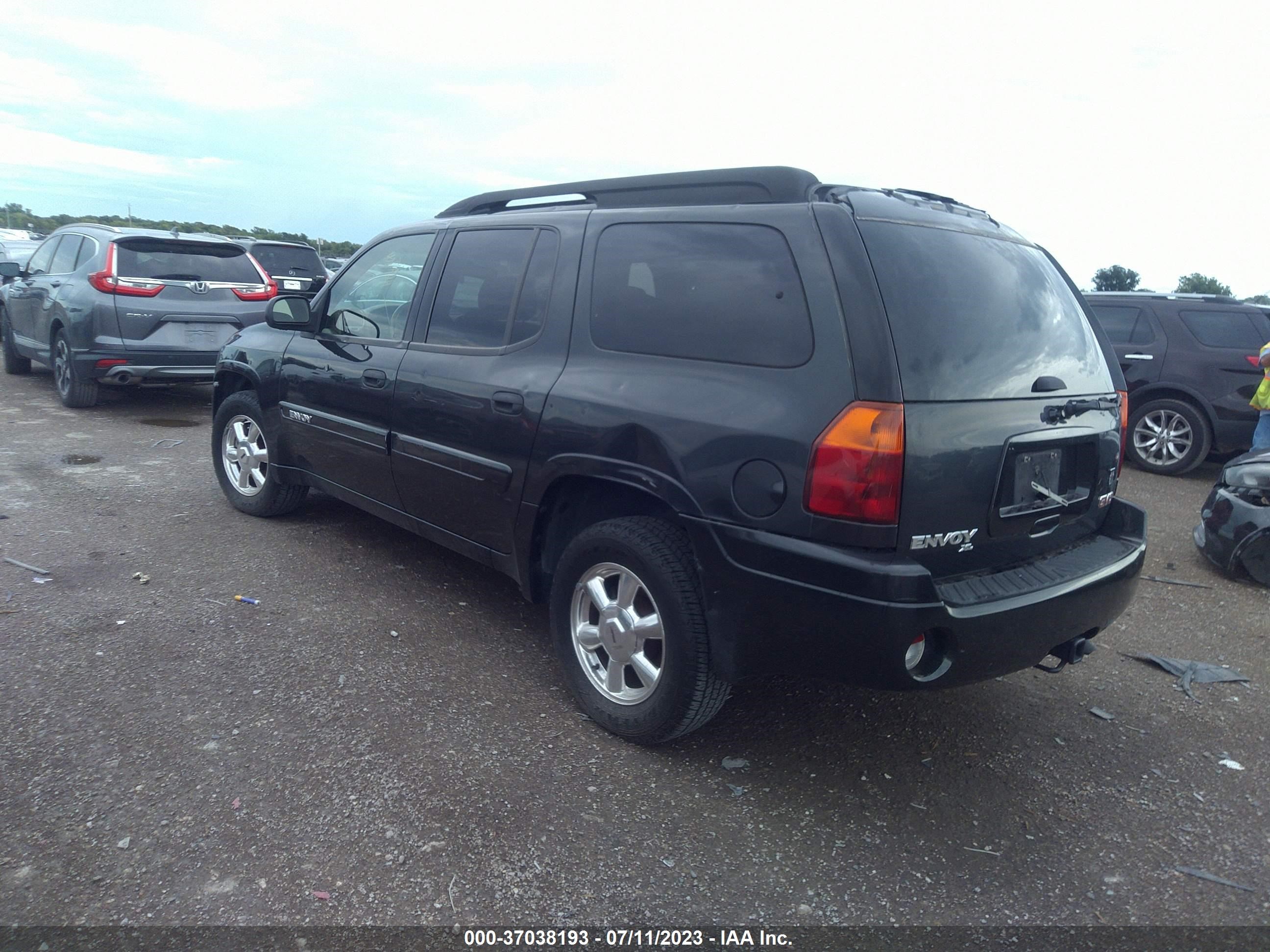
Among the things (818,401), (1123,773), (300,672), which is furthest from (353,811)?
(1123,773)

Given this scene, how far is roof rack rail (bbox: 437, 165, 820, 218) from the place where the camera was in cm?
308

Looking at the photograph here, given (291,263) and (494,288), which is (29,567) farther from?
(291,263)

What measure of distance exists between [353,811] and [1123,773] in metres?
2.67

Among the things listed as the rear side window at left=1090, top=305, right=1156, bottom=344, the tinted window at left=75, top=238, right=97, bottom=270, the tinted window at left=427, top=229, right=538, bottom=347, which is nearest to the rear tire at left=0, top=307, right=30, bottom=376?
the tinted window at left=75, top=238, right=97, bottom=270

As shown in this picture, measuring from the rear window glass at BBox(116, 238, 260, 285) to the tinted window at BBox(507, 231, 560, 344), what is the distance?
688 cm

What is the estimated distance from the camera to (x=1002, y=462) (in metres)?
2.82

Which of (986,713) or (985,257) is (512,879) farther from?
(985,257)

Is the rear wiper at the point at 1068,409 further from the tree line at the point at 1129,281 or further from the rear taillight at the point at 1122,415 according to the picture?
the tree line at the point at 1129,281

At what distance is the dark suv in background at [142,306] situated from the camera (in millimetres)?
8836

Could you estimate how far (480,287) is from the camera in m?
4.03

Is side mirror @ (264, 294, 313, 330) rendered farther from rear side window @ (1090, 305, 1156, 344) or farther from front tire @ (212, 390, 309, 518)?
rear side window @ (1090, 305, 1156, 344)

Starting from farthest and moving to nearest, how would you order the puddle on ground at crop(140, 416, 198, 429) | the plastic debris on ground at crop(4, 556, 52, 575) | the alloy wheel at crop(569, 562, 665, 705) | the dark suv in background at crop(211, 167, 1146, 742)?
1. the puddle on ground at crop(140, 416, 198, 429)
2. the plastic debris on ground at crop(4, 556, 52, 575)
3. the alloy wheel at crop(569, 562, 665, 705)
4. the dark suv in background at crop(211, 167, 1146, 742)

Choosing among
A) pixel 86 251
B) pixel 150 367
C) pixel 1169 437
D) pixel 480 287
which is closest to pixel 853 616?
pixel 480 287

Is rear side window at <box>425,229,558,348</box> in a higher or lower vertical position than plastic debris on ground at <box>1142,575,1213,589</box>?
higher
